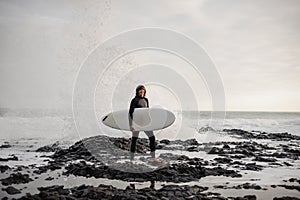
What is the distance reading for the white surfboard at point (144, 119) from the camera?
322 inches

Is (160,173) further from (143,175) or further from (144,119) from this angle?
(144,119)

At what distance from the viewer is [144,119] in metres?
8.30

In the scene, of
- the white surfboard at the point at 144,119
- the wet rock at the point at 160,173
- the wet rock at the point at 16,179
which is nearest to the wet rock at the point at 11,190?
the wet rock at the point at 16,179

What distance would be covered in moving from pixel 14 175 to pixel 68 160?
9.10ft

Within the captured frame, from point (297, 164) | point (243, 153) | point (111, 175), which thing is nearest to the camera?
point (111, 175)

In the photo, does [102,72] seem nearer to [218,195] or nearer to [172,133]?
[172,133]

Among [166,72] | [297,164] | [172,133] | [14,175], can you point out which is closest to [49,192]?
[14,175]

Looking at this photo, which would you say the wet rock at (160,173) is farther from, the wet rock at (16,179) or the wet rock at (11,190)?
the wet rock at (11,190)

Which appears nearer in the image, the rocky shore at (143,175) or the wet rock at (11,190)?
the rocky shore at (143,175)

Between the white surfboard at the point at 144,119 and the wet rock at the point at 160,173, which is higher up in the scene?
the white surfboard at the point at 144,119

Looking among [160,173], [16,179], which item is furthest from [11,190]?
[160,173]

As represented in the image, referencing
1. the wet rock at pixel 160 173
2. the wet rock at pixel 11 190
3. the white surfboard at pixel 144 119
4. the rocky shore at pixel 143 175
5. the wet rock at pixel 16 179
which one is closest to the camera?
the rocky shore at pixel 143 175

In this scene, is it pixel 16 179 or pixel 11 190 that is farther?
pixel 16 179

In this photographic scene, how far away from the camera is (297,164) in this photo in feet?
31.5
